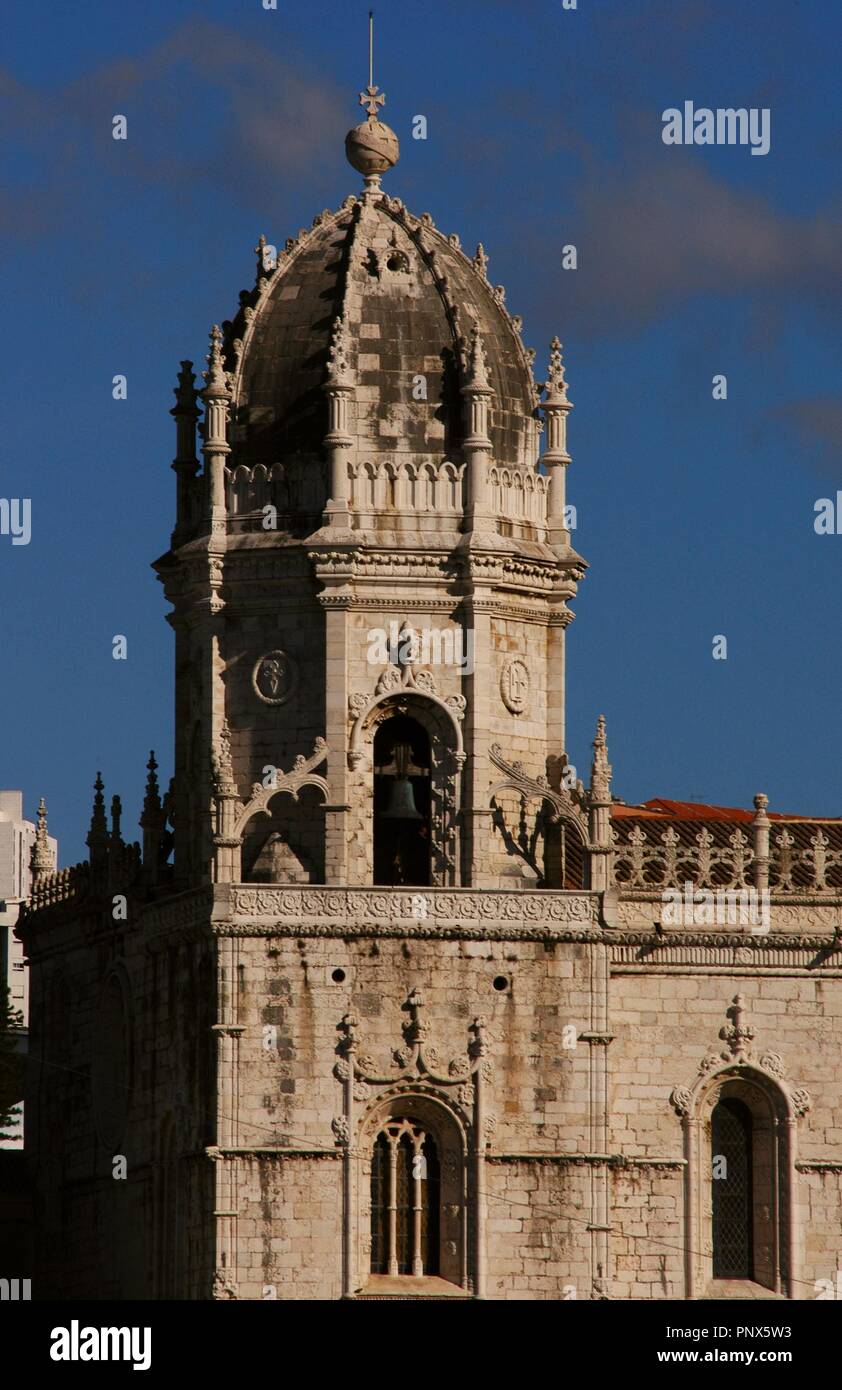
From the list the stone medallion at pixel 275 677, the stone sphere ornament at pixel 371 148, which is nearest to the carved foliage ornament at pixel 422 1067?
the stone medallion at pixel 275 677

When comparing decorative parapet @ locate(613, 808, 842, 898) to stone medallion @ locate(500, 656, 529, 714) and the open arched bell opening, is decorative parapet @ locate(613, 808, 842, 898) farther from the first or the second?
the open arched bell opening

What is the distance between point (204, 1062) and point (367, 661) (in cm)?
800

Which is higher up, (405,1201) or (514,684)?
(514,684)

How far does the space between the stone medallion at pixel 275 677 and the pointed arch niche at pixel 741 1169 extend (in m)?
10.2

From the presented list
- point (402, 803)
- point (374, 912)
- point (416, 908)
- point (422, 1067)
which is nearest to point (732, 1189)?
point (422, 1067)

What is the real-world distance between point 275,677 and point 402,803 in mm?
3387

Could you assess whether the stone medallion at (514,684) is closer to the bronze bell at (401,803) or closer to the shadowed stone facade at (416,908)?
the shadowed stone facade at (416,908)

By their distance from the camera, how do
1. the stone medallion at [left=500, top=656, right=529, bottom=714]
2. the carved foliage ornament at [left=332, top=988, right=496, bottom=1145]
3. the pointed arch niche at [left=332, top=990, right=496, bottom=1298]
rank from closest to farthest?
the pointed arch niche at [left=332, top=990, right=496, bottom=1298], the carved foliage ornament at [left=332, top=988, right=496, bottom=1145], the stone medallion at [left=500, top=656, right=529, bottom=714]

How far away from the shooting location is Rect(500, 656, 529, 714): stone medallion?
87.8m

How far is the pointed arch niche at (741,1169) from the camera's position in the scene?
3396 inches

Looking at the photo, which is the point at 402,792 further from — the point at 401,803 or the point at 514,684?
the point at 514,684

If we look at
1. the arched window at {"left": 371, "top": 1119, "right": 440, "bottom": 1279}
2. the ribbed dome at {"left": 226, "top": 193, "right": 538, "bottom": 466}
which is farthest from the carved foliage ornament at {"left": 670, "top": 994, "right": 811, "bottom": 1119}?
the ribbed dome at {"left": 226, "top": 193, "right": 538, "bottom": 466}

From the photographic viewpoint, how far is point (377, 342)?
289ft

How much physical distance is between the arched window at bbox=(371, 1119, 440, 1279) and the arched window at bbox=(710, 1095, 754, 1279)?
17.9 ft
